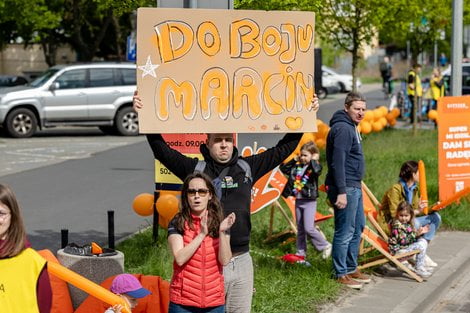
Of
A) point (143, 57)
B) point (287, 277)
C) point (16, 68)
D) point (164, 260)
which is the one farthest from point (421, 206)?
point (16, 68)

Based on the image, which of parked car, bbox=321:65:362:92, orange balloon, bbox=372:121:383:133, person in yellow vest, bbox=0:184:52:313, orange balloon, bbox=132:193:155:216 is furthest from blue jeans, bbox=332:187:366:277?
parked car, bbox=321:65:362:92

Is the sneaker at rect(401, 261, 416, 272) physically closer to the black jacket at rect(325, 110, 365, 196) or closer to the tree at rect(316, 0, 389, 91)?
the black jacket at rect(325, 110, 365, 196)

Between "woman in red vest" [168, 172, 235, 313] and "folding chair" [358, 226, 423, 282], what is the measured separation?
385 centimetres

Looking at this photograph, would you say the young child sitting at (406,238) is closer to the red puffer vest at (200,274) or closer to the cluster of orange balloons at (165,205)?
the cluster of orange balloons at (165,205)

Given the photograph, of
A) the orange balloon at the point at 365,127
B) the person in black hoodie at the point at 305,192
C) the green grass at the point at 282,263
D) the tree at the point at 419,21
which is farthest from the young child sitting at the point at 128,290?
the tree at the point at 419,21

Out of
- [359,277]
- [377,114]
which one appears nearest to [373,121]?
[377,114]

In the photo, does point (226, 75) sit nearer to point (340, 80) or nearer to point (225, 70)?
point (225, 70)

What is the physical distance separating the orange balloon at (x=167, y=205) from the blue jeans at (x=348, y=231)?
1.52 metres

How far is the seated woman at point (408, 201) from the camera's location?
991 centimetres

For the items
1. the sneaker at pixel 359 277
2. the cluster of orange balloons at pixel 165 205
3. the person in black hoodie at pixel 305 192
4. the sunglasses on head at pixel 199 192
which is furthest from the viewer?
the person in black hoodie at pixel 305 192

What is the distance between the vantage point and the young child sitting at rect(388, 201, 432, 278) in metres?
9.62

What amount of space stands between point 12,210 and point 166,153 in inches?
77.4

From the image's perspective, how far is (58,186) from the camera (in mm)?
16500

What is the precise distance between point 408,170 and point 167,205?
2383 millimetres
